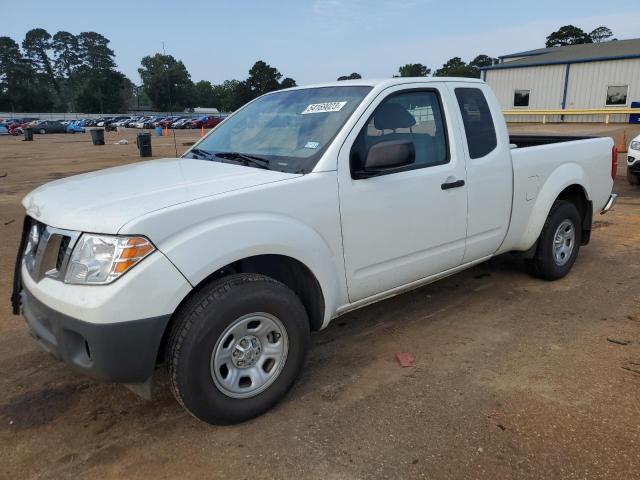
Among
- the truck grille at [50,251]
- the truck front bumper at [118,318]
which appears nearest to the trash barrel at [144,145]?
the truck grille at [50,251]

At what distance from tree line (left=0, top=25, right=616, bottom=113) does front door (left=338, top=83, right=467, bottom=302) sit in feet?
241

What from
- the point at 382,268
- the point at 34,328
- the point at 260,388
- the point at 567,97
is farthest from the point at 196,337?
the point at 567,97

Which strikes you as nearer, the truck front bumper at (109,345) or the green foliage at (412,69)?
the truck front bumper at (109,345)

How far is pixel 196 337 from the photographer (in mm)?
2473

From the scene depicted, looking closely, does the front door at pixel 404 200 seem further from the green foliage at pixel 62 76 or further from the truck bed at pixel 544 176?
the green foliage at pixel 62 76

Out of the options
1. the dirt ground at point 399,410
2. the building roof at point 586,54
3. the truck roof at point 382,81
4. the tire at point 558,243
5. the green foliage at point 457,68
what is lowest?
the dirt ground at point 399,410

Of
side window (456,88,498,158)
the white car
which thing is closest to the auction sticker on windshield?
side window (456,88,498,158)

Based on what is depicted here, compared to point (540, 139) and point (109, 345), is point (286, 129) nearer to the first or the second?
point (109, 345)

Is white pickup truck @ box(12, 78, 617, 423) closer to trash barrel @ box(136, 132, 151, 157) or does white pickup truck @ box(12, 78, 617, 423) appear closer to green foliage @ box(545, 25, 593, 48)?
trash barrel @ box(136, 132, 151, 157)

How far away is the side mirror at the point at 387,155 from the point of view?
3.02 m

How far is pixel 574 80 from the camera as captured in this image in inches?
1352

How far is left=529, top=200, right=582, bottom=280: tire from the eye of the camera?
4.69 meters

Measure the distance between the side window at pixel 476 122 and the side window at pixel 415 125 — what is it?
246 mm

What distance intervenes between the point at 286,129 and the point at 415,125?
2.99 ft
